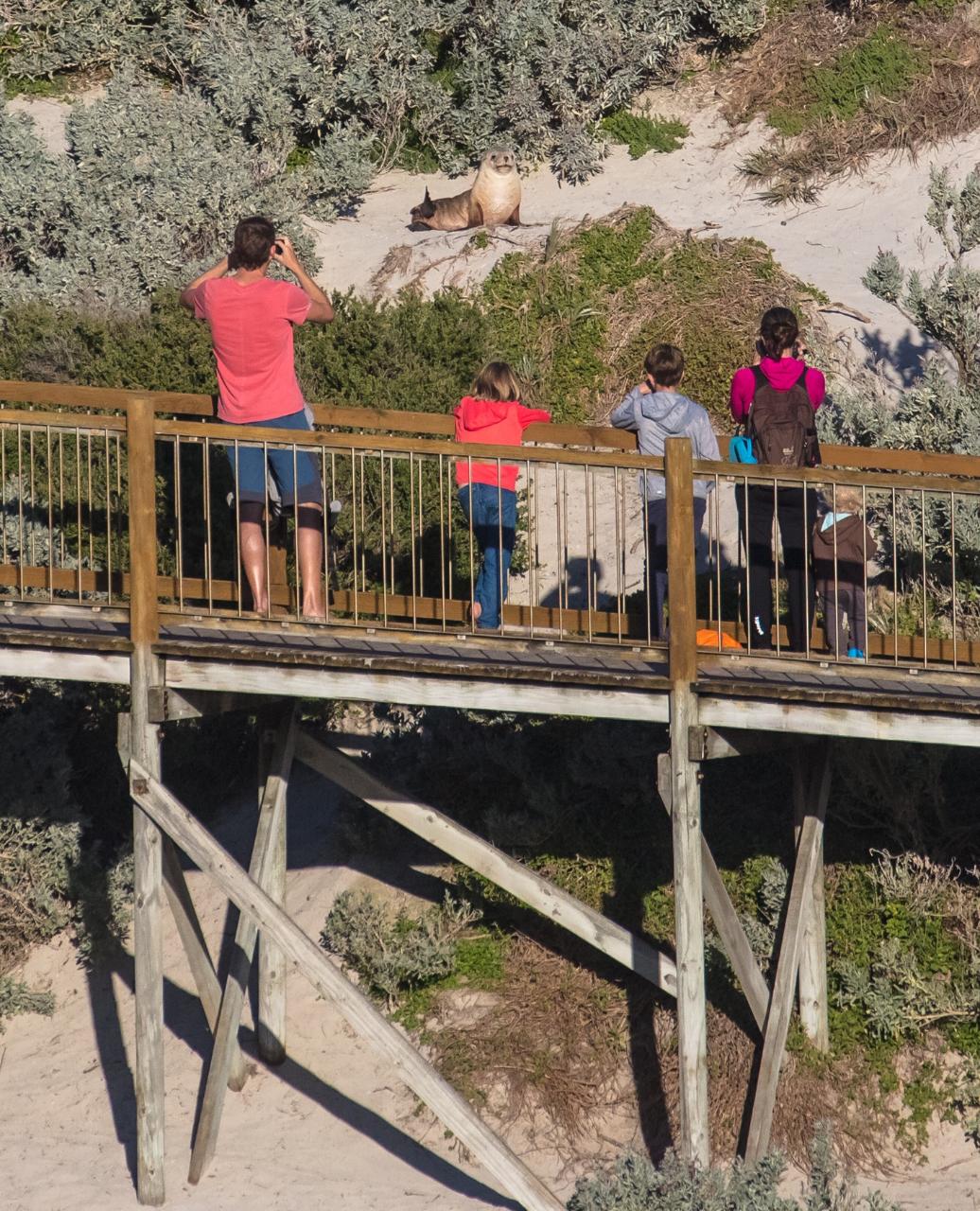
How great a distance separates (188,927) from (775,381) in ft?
13.7

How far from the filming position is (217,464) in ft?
47.0

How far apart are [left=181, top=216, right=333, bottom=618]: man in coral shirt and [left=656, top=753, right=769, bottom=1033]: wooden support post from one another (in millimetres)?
1879

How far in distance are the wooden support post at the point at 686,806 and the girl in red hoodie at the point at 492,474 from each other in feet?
3.60

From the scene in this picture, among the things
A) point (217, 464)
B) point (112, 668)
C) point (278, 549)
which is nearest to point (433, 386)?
point (217, 464)

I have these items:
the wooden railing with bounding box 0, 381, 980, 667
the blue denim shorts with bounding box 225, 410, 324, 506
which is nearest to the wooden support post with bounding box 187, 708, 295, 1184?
the wooden railing with bounding box 0, 381, 980, 667

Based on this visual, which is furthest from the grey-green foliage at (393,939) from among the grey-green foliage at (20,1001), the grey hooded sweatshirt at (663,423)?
the grey hooded sweatshirt at (663,423)

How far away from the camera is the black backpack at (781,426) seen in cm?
998

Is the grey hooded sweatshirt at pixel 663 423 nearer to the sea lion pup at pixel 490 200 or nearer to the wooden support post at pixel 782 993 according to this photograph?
the wooden support post at pixel 782 993

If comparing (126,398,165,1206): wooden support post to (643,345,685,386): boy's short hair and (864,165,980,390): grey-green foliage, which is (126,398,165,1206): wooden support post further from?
(864,165,980,390): grey-green foliage

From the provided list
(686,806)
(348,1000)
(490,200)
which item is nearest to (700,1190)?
(686,806)

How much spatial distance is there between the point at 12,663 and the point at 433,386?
5537 mm

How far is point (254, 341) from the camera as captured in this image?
9859 millimetres

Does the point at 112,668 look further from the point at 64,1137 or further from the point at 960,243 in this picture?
the point at 960,243

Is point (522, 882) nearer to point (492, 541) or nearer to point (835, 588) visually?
point (492, 541)
